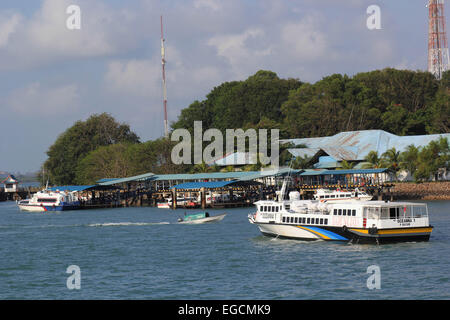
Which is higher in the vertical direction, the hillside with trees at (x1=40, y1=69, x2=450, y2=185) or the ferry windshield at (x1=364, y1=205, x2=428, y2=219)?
the hillside with trees at (x1=40, y1=69, x2=450, y2=185)

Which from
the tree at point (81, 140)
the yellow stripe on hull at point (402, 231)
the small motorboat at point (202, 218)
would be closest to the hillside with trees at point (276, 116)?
the tree at point (81, 140)

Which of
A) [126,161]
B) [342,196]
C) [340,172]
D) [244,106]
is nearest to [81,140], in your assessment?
[126,161]

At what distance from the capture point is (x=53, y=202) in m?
101

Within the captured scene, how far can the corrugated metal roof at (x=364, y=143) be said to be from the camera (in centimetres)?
10462

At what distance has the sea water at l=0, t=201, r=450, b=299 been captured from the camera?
1241 inches

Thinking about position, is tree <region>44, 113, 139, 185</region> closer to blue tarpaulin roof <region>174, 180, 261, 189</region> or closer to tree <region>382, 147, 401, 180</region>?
blue tarpaulin roof <region>174, 180, 261, 189</region>

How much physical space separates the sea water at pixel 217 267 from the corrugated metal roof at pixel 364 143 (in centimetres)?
4919

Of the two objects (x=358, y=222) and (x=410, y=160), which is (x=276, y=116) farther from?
(x=358, y=222)

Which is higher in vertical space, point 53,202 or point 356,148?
point 356,148

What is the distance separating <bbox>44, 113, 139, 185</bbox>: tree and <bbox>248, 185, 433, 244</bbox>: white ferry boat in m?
99.9

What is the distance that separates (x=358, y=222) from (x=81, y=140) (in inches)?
4281

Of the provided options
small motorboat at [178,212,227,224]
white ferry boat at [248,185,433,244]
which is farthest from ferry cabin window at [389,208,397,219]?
small motorboat at [178,212,227,224]

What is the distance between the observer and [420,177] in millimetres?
93875
